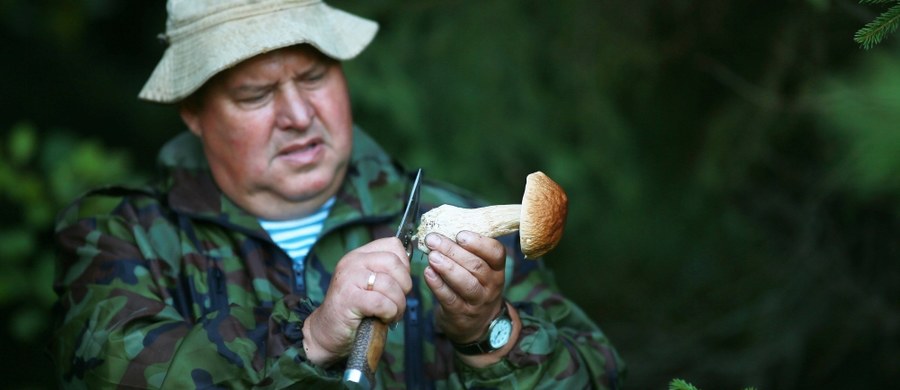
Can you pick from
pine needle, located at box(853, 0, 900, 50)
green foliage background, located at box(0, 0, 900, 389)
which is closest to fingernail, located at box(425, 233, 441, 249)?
pine needle, located at box(853, 0, 900, 50)

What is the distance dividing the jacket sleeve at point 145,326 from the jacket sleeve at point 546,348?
41cm

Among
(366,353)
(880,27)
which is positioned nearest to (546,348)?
(366,353)

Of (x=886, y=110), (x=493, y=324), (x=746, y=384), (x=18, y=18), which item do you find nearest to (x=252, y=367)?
(x=493, y=324)

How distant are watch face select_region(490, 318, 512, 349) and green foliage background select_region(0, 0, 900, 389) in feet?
4.50

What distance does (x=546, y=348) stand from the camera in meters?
2.17

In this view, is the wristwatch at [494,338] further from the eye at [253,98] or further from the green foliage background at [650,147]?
the green foliage background at [650,147]

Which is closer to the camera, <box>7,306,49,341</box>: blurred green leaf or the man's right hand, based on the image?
the man's right hand

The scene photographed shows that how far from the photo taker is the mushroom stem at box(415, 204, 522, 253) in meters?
1.96

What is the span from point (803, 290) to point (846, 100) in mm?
885

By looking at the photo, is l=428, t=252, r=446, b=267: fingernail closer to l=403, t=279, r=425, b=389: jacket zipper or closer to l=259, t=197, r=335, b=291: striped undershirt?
l=403, t=279, r=425, b=389: jacket zipper

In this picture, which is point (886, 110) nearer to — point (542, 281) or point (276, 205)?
point (542, 281)

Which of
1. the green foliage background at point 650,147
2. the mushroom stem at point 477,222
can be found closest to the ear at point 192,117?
the mushroom stem at point 477,222

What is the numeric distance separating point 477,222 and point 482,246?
76 mm

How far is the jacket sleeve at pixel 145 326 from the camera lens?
79.0 inches
